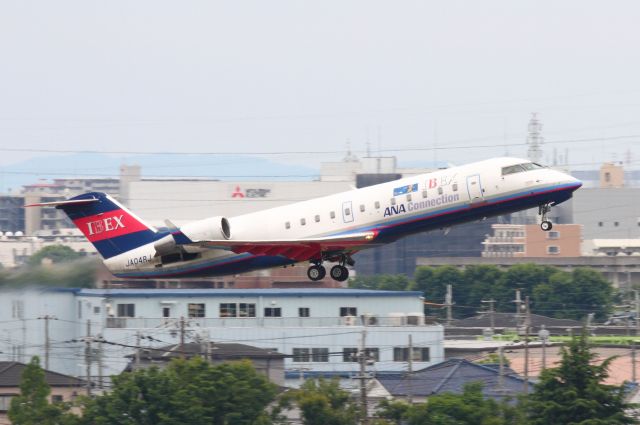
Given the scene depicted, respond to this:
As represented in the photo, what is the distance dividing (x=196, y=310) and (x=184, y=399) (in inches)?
883

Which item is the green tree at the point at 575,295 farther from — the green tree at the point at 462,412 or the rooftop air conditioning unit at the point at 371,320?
the green tree at the point at 462,412

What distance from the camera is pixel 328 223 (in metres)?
42.7

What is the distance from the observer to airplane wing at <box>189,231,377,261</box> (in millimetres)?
42031

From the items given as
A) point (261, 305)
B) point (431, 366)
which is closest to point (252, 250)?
point (431, 366)

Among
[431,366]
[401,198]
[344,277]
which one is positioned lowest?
[431,366]

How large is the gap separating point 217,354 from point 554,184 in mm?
26718

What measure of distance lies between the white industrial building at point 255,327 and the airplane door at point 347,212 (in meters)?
24.3

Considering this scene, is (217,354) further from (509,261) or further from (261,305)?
(509,261)

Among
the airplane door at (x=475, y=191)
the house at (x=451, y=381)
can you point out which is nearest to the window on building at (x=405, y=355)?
the house at (x=451, y=381)

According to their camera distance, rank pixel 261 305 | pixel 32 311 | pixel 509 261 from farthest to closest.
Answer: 1. pixel 509 261
2. pixel 261 305
3. pixel 32 311

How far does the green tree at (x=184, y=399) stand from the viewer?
2053 inches

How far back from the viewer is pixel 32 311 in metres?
59.0

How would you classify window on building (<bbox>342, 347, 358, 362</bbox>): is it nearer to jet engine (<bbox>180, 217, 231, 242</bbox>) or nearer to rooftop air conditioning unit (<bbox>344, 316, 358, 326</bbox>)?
rooftop air conditioning unit (<bbox>344, 316, 358, 326</bbox>)

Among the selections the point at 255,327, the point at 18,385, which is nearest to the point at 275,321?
the point at 255,327
